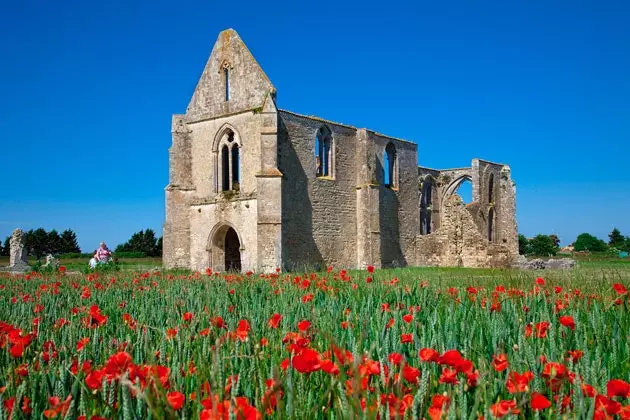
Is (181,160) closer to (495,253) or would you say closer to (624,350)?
(495,253)

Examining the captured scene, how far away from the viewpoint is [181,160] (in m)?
27.2

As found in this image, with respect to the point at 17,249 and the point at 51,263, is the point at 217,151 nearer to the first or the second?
the point at 51,263

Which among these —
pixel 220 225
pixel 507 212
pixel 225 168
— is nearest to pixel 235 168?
pixel 225 168

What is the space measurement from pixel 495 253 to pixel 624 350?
91.9 feet

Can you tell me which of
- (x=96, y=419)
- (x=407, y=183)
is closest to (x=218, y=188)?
(x=407, y=183)

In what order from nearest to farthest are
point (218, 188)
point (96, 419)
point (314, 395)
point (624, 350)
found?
point (96, 419) < point (314, 395) < point (624, 350) < point (218, 188)

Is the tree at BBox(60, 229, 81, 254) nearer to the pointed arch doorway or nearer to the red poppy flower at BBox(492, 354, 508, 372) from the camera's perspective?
the pointed arch doorway

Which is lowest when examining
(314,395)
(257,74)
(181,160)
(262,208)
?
(314,395)

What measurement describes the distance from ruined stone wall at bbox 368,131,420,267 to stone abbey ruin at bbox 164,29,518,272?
98mm

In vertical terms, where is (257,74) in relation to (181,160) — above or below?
above

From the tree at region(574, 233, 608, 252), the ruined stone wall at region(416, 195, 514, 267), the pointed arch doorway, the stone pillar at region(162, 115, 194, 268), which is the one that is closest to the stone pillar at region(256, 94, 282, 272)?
the pointed arch doorway

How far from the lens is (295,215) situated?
25.5 m

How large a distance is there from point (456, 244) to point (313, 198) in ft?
33.1

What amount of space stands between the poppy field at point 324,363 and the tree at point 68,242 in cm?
5305
